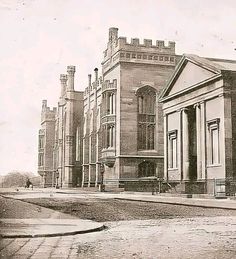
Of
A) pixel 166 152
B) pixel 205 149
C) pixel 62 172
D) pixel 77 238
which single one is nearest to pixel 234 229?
pixel 77 238

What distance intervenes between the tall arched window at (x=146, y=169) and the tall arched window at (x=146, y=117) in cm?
160

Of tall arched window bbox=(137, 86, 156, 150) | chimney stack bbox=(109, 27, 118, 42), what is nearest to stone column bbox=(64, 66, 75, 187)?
chimney stack bbox=(109, 27, 118, 42)

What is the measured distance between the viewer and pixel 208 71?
3253cm

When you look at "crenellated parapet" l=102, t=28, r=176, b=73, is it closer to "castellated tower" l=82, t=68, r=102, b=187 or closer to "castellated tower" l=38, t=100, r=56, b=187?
"castellated tower" l=82, t=68, r=102, b=187

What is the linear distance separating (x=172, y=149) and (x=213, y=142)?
7.02m

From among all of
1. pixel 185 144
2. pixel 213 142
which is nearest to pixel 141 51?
pixel 185 144

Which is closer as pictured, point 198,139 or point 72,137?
point 198,139

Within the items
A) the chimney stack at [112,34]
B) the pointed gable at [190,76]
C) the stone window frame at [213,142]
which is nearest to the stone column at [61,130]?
the chimney stack at [112,34]

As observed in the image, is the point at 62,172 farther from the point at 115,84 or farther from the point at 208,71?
the point at 208,71

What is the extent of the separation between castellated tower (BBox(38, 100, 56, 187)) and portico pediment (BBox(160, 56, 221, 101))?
48.6 metres

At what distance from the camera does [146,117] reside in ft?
156

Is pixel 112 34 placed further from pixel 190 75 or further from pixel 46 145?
pixel 46 145

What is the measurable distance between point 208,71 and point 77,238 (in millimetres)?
24854

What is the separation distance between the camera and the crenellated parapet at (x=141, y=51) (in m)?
46.4
